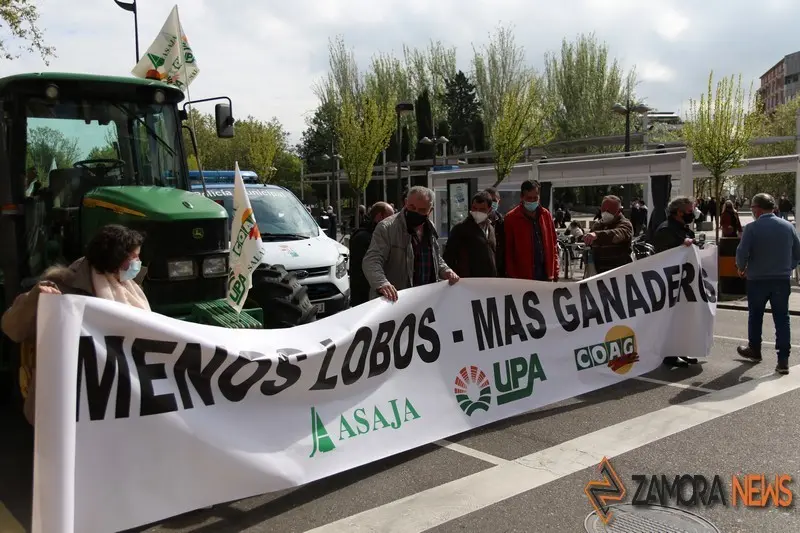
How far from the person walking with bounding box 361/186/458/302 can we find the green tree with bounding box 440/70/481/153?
57276mm

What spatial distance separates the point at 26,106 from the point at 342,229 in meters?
31.0

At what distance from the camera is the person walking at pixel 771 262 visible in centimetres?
743

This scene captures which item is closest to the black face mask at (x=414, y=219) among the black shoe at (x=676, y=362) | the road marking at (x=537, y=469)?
the road marking at (x=537, y=469)

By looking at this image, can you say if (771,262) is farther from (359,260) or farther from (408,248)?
(359,260)

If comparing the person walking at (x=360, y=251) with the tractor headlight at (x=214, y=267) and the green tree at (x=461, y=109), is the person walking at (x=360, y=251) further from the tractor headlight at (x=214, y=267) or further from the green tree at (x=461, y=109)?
the green tree at (x=461, y=109)

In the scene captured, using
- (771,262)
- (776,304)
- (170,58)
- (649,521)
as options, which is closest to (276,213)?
(170,58)

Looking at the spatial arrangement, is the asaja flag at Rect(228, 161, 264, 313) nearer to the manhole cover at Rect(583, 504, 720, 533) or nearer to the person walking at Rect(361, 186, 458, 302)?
the person walking at Rect(361, 186, 458, 302)

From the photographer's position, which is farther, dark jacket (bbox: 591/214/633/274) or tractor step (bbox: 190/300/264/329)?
dark jacket (bbox: 591/214/633/274)

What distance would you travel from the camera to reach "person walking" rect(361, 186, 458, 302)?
6.02 m

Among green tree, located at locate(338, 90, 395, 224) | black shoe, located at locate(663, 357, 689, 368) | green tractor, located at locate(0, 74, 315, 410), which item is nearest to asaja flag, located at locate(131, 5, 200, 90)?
green tractor, located at locate(0, 74, 315, 410)

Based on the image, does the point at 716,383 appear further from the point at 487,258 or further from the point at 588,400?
the point at 487,258

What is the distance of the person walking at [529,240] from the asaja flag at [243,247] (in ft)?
10.5

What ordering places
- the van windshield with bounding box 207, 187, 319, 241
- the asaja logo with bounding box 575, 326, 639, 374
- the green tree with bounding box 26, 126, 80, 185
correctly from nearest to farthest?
the green tree with bounding box 26, 126, 80, 185 → the asaja logo with bounding box 575, 326, 639, 374 → the van windshield with bounding box 207, 187, 319, 241

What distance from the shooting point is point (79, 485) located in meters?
3.54
